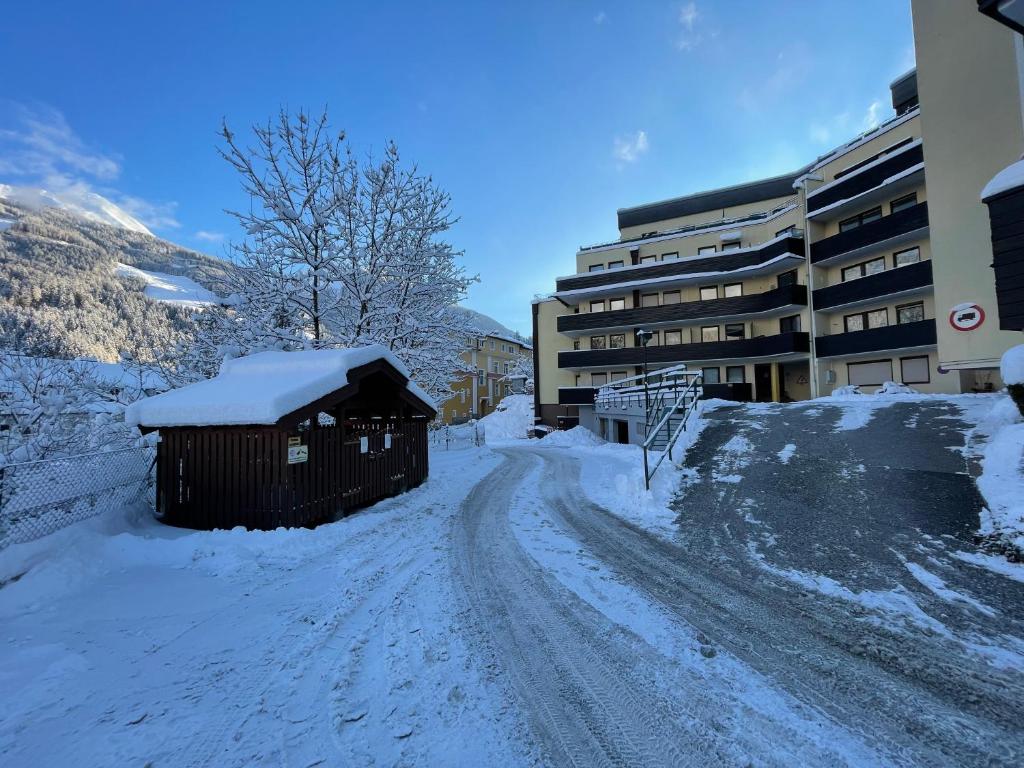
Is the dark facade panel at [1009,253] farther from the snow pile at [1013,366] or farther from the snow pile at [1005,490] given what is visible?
the snow pile at [1005,490]

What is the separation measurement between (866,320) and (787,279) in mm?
4909

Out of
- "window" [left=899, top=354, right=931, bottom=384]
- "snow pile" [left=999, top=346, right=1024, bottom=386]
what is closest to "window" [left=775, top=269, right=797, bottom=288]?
"window" [left=899, top=354, right=931, bottom=384]

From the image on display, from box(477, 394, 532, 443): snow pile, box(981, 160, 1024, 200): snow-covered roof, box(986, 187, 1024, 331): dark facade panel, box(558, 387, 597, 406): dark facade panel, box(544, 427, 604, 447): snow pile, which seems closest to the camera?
box(981, 160, 1024, 200): snow-covered roof

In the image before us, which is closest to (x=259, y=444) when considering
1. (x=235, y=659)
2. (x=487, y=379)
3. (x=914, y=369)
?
(x=235, y=659)

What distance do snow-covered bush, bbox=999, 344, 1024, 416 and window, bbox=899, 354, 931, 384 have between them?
17.2 meters

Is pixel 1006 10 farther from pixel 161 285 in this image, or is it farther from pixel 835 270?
pixel 161 285

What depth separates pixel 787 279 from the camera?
25219 mm

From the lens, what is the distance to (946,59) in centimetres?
1284

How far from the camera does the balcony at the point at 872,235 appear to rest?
18.5 metres

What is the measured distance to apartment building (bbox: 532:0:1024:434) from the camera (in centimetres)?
1216

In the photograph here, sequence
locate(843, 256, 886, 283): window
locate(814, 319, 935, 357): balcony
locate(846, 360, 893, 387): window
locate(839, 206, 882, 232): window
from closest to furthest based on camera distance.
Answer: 1. locate(814, 319, 935, 357): balcony
2. locate(846, 360, 893, 387): window
3. locate(843, 256, 886, 283): window
4. locate(839, 206, 882, 232): window

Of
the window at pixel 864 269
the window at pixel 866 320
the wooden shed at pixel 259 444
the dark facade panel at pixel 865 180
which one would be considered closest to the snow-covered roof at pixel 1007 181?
the wooden shed at pixel 259 444

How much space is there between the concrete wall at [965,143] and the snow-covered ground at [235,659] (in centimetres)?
1628

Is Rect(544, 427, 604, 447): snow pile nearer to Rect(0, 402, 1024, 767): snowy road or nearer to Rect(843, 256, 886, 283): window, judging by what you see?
Rect(843, 256, 886, 283): window
